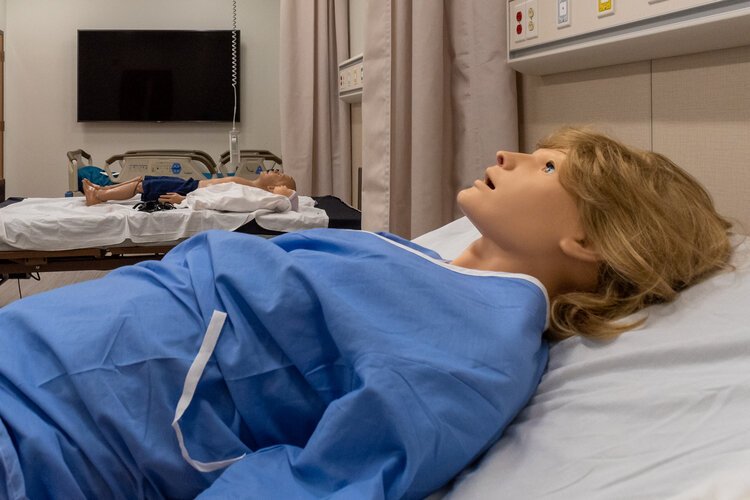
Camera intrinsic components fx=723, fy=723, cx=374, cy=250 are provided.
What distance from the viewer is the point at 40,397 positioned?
926 mm

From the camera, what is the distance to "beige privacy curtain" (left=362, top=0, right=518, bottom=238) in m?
2.20

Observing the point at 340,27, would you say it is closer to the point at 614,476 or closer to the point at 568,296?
the point at 568,296

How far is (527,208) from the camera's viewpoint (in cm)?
120

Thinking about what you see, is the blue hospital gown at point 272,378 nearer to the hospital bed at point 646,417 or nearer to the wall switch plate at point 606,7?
the hospital bed at point 646,417

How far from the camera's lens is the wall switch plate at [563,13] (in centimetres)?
172

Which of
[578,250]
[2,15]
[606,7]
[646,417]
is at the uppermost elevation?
[2,15]

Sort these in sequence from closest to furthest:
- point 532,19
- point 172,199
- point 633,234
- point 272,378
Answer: point 272,378 → point 633,234 → point 532,19 → point 172,199

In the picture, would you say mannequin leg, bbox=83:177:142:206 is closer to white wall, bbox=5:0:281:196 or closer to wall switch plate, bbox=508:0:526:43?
wall switch plate, bbox=508:0:526:43

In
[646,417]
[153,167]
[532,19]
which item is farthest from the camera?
[153,167]

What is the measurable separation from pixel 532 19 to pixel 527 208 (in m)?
0.91

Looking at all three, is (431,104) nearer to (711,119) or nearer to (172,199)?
(711,119)

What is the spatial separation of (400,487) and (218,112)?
6.53m

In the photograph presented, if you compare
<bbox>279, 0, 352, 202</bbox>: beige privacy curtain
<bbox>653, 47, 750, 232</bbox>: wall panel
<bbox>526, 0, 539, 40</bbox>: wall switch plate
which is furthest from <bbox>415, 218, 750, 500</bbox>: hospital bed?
<bbox>279, 0, 352, 202</bbox>: beige privacy curtain

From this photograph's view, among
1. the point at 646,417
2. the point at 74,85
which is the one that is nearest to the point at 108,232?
the point at 646,417
